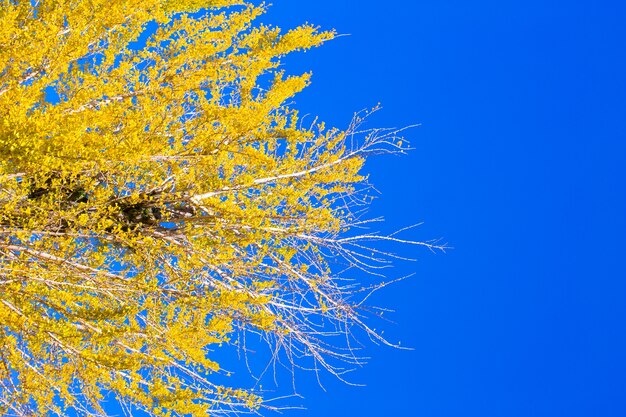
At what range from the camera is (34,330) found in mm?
6723

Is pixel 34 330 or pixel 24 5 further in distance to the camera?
pixel 24 5

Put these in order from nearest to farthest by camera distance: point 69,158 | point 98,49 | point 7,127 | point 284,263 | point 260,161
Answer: point 7,127
point 69,158
point 260,161
point 284,263
point 98,49

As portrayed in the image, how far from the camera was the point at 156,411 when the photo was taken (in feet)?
20.8

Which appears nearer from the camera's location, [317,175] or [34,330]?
[34,330]

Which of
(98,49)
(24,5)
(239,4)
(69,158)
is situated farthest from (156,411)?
(239,4)

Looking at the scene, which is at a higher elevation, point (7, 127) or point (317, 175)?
point (317, 175)

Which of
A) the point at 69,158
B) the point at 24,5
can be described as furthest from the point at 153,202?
the point at 24,5

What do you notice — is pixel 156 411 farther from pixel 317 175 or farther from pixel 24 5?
pixel 24 5

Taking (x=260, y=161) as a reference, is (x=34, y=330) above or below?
below

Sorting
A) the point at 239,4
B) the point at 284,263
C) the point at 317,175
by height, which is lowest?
the point at 284,263

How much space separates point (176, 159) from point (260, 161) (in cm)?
102

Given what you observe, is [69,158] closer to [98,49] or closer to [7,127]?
[7,127]

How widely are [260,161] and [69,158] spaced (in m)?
2.23

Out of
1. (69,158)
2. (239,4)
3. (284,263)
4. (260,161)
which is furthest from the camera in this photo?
(239,4)
